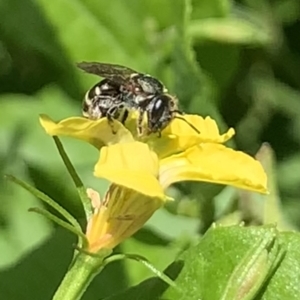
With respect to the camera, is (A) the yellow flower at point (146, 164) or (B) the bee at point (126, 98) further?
(B) the bee at point (126, 98)

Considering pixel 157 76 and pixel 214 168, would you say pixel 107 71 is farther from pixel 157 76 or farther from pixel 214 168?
pixel 157 76

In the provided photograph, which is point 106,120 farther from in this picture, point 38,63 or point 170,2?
point 38,63

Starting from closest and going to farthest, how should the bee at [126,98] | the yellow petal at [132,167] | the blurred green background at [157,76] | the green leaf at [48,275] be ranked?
the yellow petal at [132,167] < the bee at [126,98] < the green leaf at [48,275] < the blurred green background at [157,76]

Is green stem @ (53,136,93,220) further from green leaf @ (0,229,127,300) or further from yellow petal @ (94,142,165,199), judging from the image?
green leaf @ (0,229,127,300)

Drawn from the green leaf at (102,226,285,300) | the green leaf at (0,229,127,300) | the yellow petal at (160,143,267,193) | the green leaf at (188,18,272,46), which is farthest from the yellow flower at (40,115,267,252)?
the green leaf at (188,18,272,46)

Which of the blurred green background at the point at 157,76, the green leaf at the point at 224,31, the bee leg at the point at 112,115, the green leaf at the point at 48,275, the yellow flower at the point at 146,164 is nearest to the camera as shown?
the yellow flower at the point at 146,164

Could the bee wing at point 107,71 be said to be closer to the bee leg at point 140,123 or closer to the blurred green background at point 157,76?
the bee leg at point 140,123

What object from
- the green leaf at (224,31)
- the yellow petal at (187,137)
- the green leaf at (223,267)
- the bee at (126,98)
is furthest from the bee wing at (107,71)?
the green leaf at (224,31)
